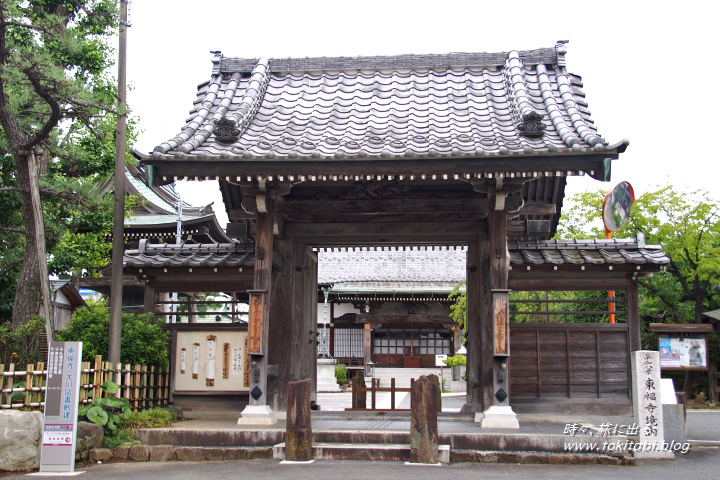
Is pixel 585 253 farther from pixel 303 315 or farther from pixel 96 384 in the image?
pixel 96 384

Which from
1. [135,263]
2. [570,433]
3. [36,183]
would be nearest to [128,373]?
[135,263]

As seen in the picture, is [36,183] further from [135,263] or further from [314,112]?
[314,112]

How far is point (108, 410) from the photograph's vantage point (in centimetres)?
973

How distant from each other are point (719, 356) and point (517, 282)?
13403 millimetres

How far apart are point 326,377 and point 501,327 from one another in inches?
653

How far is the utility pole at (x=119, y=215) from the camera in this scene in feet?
33.9

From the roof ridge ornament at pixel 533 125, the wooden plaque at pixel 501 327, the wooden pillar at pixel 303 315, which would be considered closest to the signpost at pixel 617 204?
the roof ridge ornament at pixel 533 125

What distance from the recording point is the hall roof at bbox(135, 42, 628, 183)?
982 centimetres

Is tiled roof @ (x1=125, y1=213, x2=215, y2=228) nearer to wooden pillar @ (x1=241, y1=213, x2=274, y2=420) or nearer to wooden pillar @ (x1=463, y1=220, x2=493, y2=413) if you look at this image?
wooden pillar @ (x1=241, y1=213, x2=274, y2=420)

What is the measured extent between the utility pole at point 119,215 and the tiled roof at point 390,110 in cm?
110

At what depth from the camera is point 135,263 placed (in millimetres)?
12094

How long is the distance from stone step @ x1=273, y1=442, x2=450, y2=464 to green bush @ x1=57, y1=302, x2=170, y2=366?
352 cm

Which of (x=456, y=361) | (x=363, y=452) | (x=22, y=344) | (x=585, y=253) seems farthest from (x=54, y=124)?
(x=456, y=361)

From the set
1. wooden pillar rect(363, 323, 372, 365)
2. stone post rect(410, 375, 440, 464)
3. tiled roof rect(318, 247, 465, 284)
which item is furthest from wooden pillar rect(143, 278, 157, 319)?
wooden pillar rect(363, 323, 372, 365)
